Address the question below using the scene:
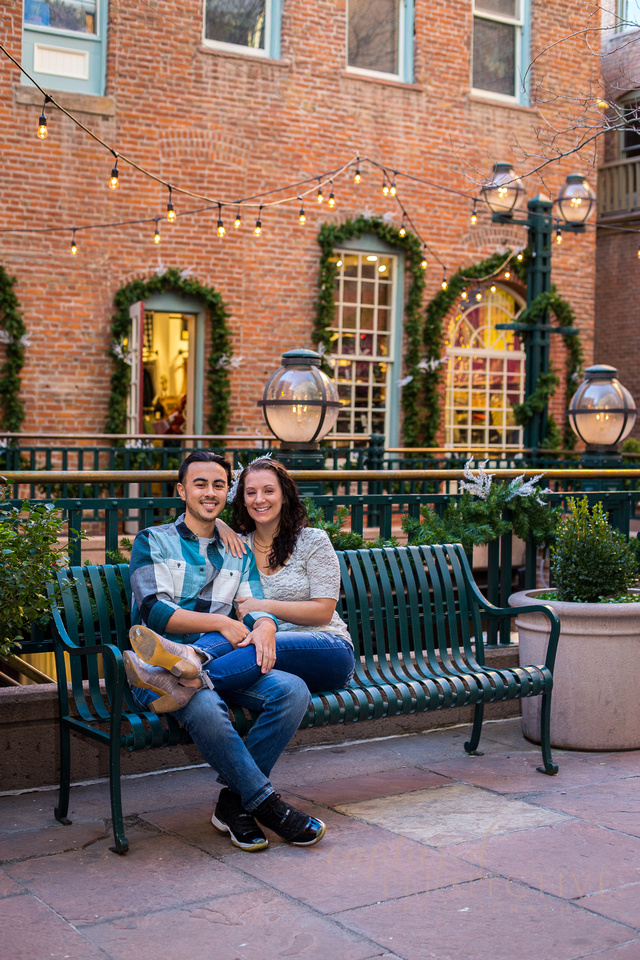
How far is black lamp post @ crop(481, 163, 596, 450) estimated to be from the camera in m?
10.4

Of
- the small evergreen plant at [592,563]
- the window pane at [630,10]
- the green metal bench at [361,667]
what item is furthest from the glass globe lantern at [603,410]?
the green metal bench at [361,667]

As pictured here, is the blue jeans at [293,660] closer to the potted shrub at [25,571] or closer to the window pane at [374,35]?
the potted shrub at [25,571]

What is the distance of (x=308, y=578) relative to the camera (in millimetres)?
4297

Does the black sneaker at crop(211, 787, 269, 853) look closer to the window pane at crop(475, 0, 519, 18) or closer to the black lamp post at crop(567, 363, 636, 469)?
the black lamp post at crop(567, 363, 636, 469)

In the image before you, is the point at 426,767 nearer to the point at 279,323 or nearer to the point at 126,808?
the point at 126,808

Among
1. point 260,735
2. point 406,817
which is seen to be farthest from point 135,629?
point 406,817

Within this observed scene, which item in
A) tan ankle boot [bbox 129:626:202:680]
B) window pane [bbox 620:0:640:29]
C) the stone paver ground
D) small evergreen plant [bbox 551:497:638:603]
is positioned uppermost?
window pane [bbox 620:0:640:29]

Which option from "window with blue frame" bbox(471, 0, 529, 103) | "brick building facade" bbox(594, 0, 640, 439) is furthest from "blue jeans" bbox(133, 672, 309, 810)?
"brick building facade" bbox(594, 0, 640, 439)

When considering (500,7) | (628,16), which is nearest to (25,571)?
(628,16)

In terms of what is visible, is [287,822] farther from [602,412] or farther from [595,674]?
[602,412]

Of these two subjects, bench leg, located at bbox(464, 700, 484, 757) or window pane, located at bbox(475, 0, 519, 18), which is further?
window pane, located at bbox(475, 0, 519, 18)

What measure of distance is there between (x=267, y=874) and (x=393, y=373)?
1140 centimetres

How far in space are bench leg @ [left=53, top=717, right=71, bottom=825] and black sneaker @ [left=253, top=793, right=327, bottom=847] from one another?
76 centimetres

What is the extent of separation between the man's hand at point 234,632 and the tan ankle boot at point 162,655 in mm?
259
